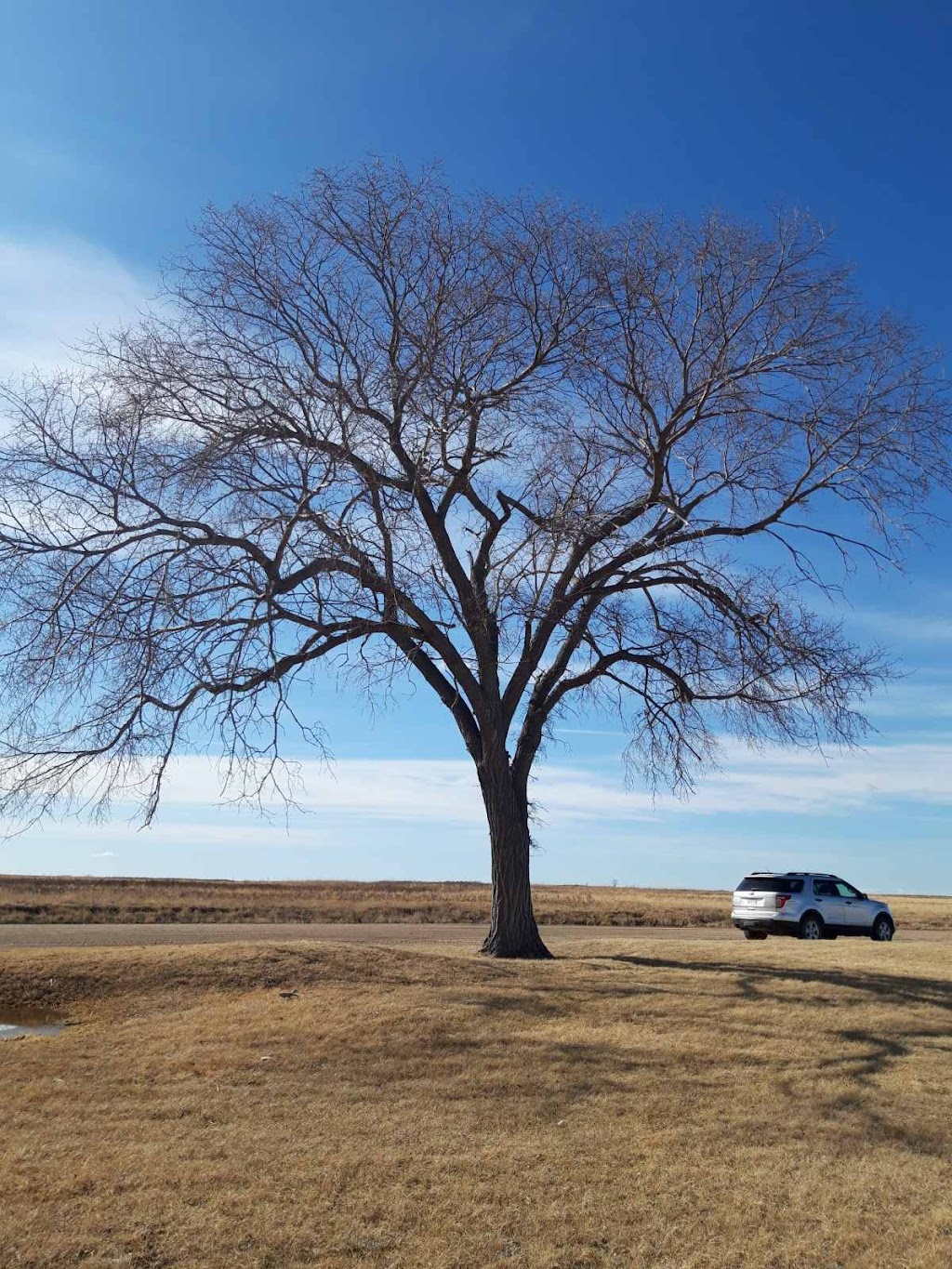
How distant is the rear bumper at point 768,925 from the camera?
2578cm

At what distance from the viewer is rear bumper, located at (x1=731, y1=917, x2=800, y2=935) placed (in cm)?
2578

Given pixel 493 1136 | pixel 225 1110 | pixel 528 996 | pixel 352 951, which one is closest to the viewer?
pixel 493 1136

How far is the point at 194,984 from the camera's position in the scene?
49.3 feet

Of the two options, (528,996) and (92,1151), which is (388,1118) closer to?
(92,1151)

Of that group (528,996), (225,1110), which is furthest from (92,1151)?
(528,996)

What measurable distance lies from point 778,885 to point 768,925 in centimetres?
93

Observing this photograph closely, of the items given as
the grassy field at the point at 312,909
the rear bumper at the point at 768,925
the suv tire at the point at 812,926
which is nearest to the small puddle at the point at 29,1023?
the grassy field at the point at 312,909

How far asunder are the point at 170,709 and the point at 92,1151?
848 cm

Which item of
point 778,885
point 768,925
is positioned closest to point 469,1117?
point 768,925

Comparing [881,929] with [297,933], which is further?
[881,929]

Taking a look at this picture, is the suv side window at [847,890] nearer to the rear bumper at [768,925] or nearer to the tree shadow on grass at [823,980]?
the rear bumper at [768,925]

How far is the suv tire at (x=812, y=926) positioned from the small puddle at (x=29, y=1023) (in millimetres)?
17338

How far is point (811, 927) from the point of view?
26.0m

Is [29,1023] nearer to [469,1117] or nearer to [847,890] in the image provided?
[469,1117]
